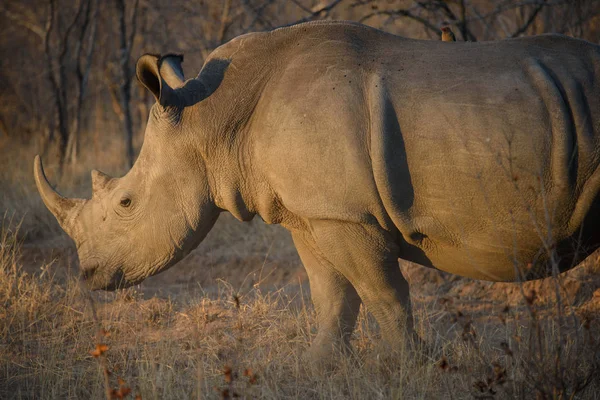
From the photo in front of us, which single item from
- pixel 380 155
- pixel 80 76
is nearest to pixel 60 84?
pixel 80 76

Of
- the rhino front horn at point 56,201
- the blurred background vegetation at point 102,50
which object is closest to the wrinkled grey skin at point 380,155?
the rhino front horn at point 56,201

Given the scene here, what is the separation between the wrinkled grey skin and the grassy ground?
0.28 metres

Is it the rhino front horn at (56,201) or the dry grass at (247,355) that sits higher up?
the rhino front horn at (56,201)

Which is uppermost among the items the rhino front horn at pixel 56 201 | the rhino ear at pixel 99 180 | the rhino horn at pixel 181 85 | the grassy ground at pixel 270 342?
the rhino horn at pixel 181 85

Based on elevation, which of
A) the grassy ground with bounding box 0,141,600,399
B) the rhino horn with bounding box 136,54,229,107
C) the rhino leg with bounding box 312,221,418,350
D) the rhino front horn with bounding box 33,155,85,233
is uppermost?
the rhino horn with bounding box 136,54,229,107

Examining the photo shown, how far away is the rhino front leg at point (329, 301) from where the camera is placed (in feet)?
14.0

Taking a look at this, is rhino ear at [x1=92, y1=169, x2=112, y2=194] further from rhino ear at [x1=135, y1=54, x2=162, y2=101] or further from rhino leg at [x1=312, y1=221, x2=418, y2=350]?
rhino leg at [x1=312, y1=221, x2=418, y2=350]

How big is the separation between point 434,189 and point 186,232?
1.37m

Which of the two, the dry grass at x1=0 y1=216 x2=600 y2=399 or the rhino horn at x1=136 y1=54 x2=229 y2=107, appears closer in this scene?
the dry grass at x1=0 y1=216 x2=600 y2=399

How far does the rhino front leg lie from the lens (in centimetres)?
426

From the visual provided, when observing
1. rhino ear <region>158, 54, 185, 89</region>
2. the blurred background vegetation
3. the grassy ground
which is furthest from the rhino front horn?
the blurred background vegetation

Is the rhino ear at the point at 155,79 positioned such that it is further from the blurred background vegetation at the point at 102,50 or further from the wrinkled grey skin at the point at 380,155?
the blurred background vegetation at the point at 102,50

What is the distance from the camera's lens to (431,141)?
349 cm

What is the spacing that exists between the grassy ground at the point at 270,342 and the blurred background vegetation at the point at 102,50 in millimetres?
2151
